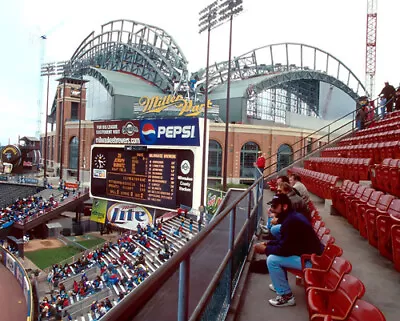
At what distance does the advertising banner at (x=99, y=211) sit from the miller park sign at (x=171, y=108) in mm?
15394

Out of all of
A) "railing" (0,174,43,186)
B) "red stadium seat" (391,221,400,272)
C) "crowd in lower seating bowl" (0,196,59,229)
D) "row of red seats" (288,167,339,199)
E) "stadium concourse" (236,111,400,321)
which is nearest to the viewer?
"stadium concourse" (236,111,400,321)

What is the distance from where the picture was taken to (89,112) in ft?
206

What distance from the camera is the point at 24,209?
33.1 meters

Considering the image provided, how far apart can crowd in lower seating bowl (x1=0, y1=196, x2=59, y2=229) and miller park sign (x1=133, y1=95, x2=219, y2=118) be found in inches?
559

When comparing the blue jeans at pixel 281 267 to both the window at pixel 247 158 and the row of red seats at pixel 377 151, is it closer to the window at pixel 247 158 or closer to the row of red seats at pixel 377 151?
the row of red seats at pixel 377 151

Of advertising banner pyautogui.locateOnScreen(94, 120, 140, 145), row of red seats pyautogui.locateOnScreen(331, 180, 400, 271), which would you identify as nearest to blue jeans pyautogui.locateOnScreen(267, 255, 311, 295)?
row of red seats pyautogui.locateOnScreen(331, 180, 400, 271)

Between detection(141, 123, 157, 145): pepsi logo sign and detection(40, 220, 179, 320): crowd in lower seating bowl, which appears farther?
detection(141, 123, 157, 145): pepsi logo sign

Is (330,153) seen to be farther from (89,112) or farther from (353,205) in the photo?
(89,112)

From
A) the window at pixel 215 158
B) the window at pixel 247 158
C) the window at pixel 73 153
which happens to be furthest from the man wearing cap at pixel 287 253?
the window at pixel 73 153

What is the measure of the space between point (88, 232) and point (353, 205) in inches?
1161

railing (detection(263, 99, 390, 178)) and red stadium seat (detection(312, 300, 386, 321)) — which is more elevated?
railing (detection(263, 99, 390, 178))

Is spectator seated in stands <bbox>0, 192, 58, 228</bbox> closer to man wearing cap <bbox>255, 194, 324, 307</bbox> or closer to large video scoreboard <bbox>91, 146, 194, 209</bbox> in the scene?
large video scoreboard <bbox>91, 146, 194, 209</bbox>

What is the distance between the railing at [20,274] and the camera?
1734 centimetres

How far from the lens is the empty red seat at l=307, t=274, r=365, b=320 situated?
9.66 feet
